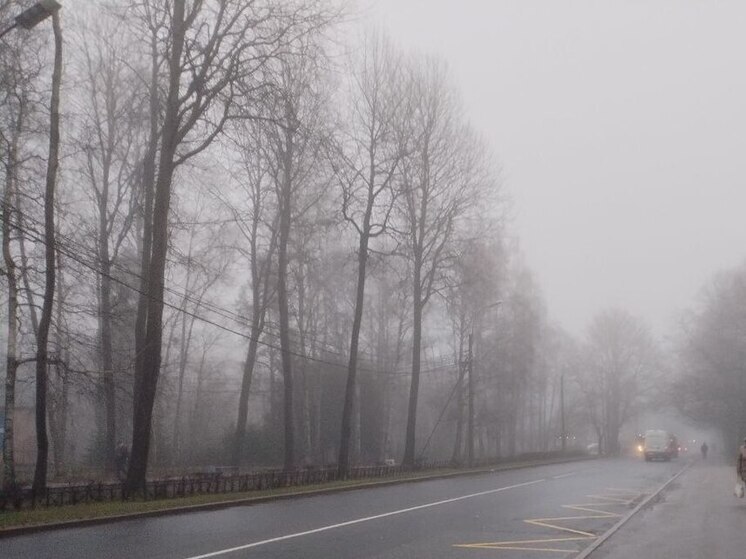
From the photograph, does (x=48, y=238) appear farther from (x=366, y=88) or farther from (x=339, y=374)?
(x=339, y=374)

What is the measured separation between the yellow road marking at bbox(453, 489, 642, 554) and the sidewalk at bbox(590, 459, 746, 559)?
62 centimetres

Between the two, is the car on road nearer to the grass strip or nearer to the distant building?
the distant building

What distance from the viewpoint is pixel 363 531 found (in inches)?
655

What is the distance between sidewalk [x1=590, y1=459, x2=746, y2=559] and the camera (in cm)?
1443

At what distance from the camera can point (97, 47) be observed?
37.4m

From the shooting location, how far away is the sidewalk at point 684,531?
14.4 metres

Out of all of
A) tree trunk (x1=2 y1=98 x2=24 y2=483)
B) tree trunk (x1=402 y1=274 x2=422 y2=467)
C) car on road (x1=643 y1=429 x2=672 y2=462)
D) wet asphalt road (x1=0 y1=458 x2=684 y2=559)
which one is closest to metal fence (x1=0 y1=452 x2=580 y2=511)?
tree trunk (x1=2 y1=98 x2=24 y2=483)

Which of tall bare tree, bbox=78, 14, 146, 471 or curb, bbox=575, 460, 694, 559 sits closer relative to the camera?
curb, bbox=575, 460, 694, 559

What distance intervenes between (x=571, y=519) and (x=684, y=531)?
2.85 metres

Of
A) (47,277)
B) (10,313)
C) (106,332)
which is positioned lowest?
(10,313)

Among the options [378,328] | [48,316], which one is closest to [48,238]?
[48,316]

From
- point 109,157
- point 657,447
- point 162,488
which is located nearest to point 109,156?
point 109,157

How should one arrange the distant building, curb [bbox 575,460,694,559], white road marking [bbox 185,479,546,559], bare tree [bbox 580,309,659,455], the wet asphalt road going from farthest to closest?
1. bare tree [bbox 580,309,659,455]
2. the distant building
3. curb [bbox 575,460,694,559]
4. the wet asphalt road
5. white road marking [bbox 185,479,546,559]

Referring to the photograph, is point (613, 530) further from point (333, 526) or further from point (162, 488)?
point (162, 488)
